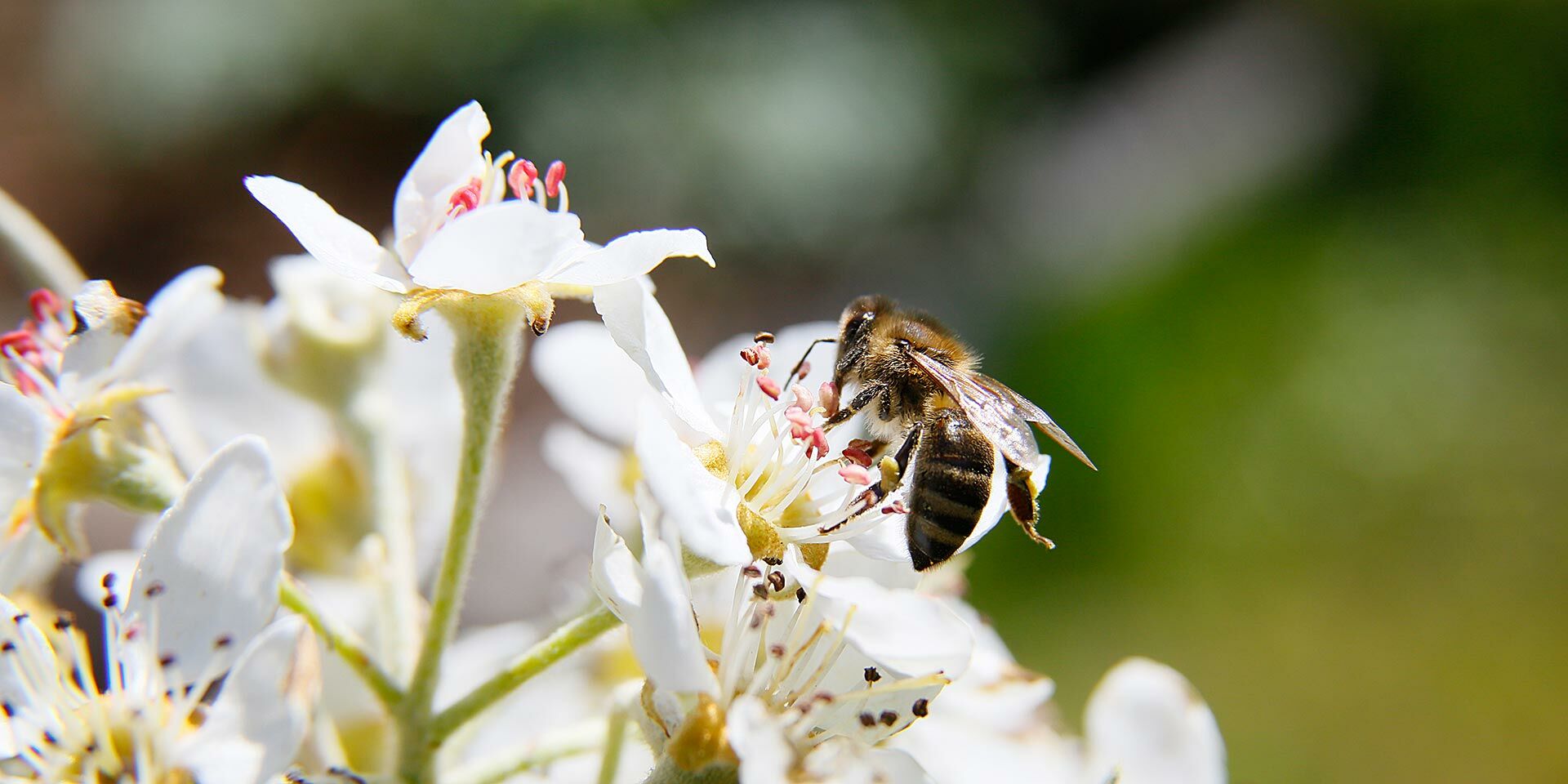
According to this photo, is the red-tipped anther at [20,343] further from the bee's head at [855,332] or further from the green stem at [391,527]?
the bee's head at [855,332]

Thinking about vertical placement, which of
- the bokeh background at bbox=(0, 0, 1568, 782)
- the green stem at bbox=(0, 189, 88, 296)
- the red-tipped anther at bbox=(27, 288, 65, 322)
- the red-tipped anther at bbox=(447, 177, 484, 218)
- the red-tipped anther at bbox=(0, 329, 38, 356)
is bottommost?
the bokeh background at bbox=(0, 0, 1568, 782)

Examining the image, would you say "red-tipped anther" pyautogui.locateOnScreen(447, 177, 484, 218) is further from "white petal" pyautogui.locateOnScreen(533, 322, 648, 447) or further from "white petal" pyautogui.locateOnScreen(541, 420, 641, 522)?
"white petal" pyautogui.locateOnScreen(541, 420, 641, 522)

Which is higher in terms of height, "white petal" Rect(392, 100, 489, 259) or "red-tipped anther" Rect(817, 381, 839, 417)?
"white petal" Rect(392, 100, 489, 259)

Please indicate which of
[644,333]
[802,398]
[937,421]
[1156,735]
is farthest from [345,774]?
[1156,735]

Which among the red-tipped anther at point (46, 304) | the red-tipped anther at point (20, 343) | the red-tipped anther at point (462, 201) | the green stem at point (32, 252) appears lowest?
the red-tipped anther at point (20, 343)

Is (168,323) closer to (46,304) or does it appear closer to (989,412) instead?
(46,304)

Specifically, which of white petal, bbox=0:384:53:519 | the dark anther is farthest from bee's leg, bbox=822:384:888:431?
white petal, bbox=0:384:53:519

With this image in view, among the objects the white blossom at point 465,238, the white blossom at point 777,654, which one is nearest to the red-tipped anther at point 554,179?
the white blossom at point 465,238
